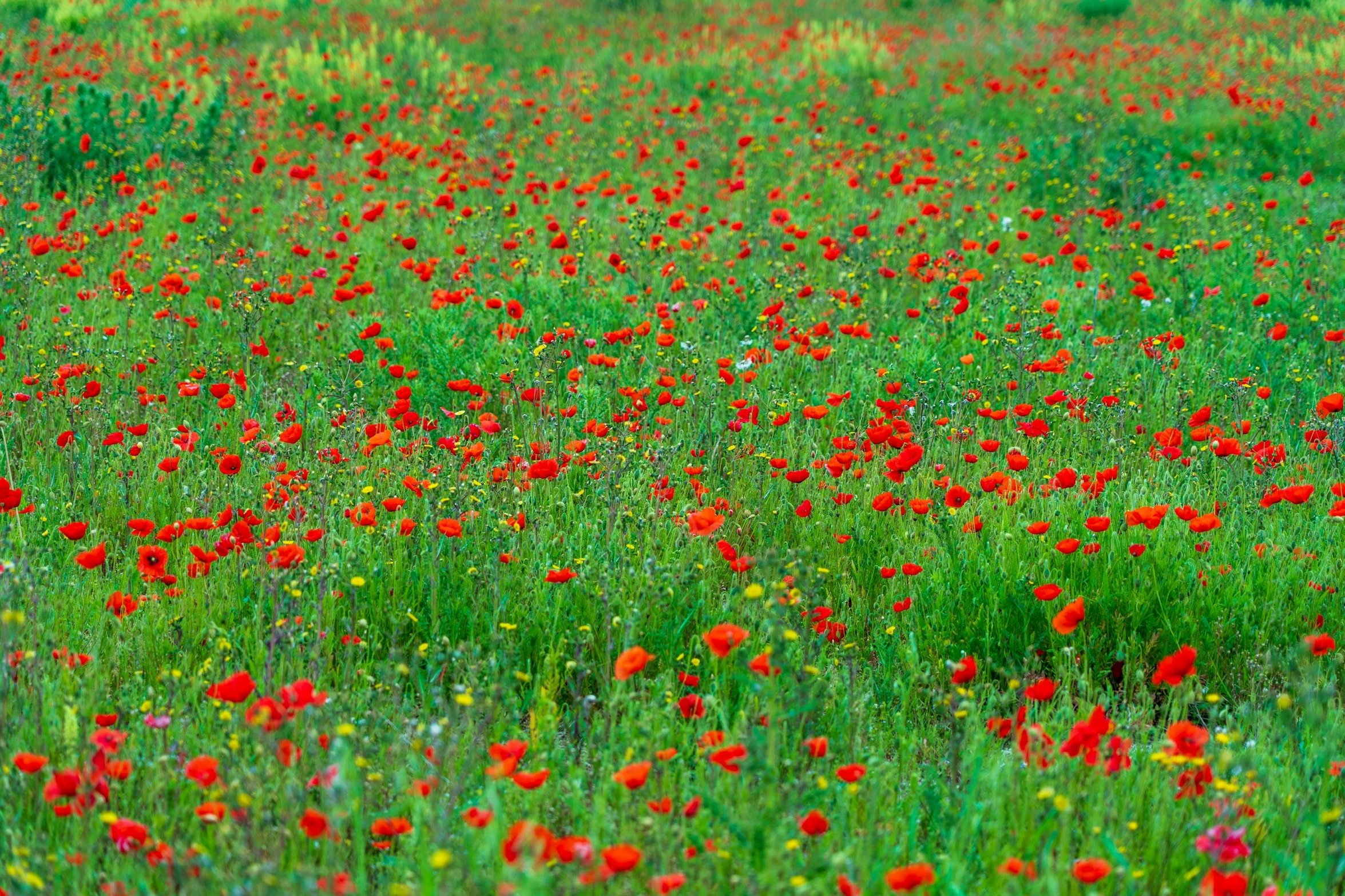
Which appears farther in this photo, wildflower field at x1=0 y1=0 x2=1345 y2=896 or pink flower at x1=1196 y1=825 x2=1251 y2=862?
wildflower field at x1=0 y1=0 x2=1345 y2=896

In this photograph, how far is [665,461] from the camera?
11.6 ft

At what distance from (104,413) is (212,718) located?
78.4 inches

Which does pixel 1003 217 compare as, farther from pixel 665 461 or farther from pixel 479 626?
pixel 479 626

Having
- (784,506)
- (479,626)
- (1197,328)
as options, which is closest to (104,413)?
Answer: (479,626)

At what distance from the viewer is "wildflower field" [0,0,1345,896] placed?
6.48 ft

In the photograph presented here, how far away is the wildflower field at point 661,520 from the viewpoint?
1.98 m

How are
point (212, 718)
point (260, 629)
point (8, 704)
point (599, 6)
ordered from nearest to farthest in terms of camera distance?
point (8, 704) → point (212, 718) → point (260, 629) → point (599, 6)

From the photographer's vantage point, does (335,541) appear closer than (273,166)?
Yes

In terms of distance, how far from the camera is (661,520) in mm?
3240

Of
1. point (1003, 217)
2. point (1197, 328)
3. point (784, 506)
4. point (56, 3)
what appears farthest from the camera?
point (56, 3)

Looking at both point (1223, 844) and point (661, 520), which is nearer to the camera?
point (1223, 844)

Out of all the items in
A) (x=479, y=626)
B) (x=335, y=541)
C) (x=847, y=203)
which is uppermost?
(x=847, y=203)

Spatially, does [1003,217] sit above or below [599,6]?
below

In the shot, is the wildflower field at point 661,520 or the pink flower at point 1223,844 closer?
the pink flower at point 1223,844
